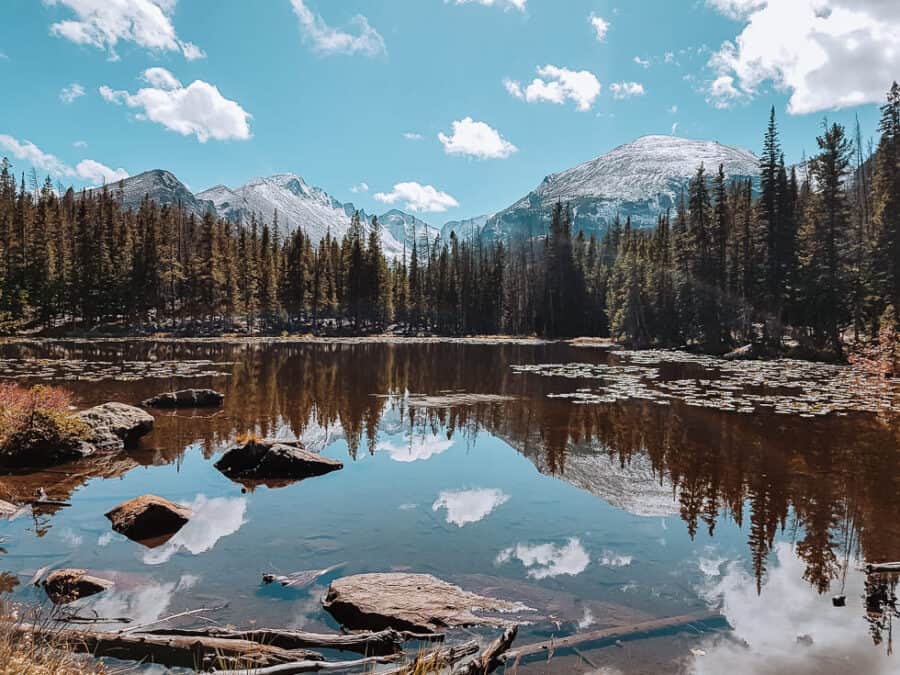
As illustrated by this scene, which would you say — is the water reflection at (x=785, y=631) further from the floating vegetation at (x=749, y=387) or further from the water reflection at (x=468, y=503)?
the floating vegetation at (x=749, y=387)

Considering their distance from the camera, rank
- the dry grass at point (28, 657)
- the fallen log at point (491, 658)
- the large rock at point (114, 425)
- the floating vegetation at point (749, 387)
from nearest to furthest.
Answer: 1. the dry grass at point (28, 657)
2. the fallen log at point (491, 658)
3. the large rock at point (114, 425)
4. the floating vegetation at point (749, 387)

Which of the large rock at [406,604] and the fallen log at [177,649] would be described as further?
the large rock at [406,604]

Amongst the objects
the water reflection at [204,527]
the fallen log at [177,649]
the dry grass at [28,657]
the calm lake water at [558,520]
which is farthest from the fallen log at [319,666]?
the water reflection at [204,527]

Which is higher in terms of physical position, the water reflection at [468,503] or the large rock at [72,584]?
the large rock at [72,584]

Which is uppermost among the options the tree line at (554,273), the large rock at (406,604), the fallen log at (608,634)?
the tree line at (554,273)

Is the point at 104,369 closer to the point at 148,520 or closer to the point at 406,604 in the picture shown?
the point at 148,520

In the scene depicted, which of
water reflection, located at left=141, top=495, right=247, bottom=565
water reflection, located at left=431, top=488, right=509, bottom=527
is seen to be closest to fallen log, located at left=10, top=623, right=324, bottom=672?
water reflection, located at left=141, top=495, right=247, bottom=565

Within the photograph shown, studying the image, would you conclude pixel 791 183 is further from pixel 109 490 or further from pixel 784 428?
pixel 109 490

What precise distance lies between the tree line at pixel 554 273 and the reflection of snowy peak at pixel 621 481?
1194 inches

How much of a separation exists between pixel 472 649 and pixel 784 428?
1805 centimetres

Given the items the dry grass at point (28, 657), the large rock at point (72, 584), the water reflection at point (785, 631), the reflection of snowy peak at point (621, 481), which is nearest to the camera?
the dry grass at point (28, 657)

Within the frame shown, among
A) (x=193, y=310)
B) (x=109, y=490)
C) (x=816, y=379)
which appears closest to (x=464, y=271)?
(x=193, y=310)

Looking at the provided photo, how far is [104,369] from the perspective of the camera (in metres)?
37.3

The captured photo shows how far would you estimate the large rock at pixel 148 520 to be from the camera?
1030cm
